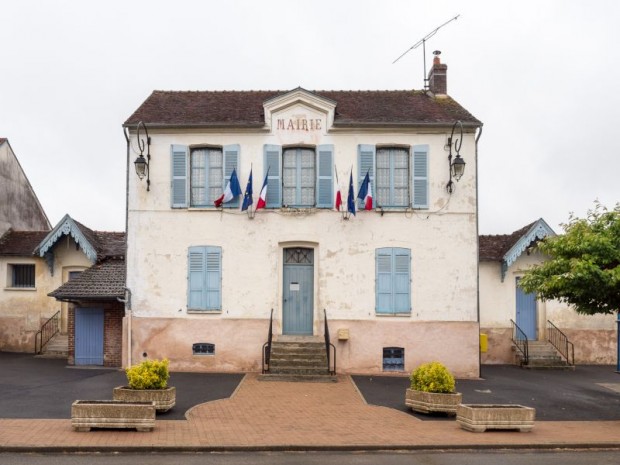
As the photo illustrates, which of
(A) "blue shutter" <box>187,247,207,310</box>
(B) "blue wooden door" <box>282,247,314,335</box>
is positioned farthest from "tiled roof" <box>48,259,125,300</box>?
(B) "blue wooden door" <box>282,247,314,335</box>

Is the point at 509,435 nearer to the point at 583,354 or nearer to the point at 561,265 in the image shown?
the point at 561,265

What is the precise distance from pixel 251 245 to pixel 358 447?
967 centimetres

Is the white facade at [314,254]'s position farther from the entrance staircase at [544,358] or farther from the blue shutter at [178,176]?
the entrance staircase at [544,358]

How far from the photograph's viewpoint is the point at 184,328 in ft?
62.9

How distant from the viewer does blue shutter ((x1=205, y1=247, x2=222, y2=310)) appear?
19.2m

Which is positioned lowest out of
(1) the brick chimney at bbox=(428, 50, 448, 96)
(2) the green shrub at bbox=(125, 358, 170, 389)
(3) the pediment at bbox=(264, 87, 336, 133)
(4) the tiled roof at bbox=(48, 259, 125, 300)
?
(2) the green shrub at bbox=(125, 358, 170, 389)

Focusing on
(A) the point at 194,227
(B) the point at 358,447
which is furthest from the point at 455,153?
(B) the point at 358,447

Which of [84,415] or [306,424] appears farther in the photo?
[306,424]

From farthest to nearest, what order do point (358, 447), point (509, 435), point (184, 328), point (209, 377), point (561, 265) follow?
point (184, 328) → point (209, 377) → point (561, 265) → point (509, 435) → point (358, 447)

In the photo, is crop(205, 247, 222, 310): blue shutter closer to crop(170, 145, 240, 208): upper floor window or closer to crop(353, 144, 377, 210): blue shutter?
crop(170, 145, 240, 208): upper floor window

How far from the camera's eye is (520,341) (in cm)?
2280

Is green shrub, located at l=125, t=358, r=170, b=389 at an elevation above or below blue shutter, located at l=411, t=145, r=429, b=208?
below

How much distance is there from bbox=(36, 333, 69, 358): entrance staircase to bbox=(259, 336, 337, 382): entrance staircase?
8826 mm

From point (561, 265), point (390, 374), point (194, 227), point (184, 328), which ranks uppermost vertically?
point (194, 227)
